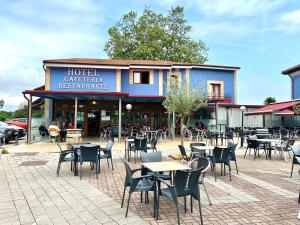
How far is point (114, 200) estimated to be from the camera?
5.38 m

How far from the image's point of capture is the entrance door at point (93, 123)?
21203mm

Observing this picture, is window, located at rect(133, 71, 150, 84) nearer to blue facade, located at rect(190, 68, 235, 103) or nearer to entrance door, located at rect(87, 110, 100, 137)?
entrance door, located at rect(87, 110, 100, 137)

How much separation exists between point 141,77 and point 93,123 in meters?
5.43

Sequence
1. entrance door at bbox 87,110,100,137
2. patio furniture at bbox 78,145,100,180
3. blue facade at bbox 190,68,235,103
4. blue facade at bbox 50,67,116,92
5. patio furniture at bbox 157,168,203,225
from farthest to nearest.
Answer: blue facade at bbox 190,68,235,103, entrance door at bbox 87,110,100,137, blue facade at bbox 50,67,116,92, patio furniture at bbox 78,145,100,180, patio furniture at bbox 157,168,203,225

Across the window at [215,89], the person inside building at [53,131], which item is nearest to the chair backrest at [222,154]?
the person inside building at [53,131]

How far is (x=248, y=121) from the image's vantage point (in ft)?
83.3

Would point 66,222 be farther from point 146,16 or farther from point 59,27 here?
point 146,16

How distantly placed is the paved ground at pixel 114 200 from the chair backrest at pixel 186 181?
489mm

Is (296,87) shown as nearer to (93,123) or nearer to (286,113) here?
(286,113)

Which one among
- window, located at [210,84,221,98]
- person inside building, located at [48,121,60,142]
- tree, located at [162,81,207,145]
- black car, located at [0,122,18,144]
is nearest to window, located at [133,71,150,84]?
window, located at [210,84,221,98]

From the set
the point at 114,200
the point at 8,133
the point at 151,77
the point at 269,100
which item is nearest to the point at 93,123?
the point at 151,77

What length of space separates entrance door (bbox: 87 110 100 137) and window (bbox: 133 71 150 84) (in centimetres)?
408

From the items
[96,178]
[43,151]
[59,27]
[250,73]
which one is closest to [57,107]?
[59,27]

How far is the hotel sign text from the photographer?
2042cm
